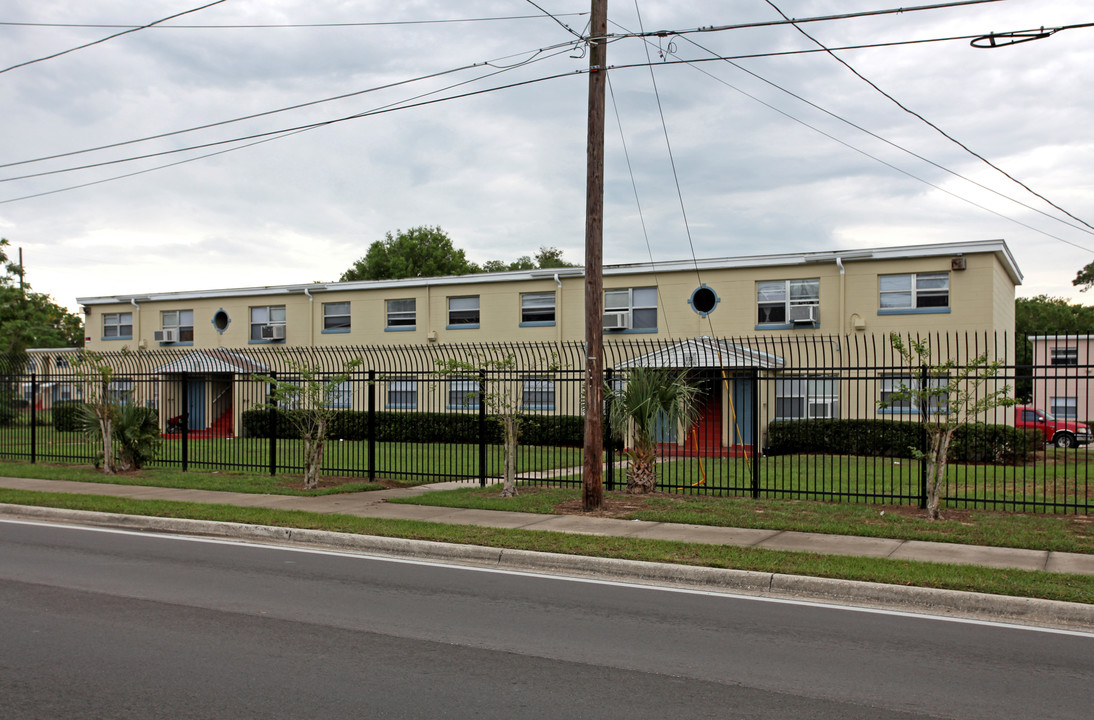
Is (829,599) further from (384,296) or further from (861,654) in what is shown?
(384,296)

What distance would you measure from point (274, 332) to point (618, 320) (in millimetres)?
14161

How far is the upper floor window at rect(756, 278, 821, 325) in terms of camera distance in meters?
26.2

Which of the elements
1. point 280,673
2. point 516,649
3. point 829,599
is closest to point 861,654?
point 829,599

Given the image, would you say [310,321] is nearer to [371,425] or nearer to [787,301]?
[787,301]

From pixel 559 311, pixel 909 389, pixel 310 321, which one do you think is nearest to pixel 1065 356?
pixel 909 389

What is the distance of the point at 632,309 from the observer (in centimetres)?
2895

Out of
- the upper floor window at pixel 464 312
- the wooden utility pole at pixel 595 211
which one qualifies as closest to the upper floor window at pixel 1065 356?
the wooden utility pole at pixel 595 211

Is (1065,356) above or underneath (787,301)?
underneath

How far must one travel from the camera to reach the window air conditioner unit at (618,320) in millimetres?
28891

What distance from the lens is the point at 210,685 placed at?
541cm

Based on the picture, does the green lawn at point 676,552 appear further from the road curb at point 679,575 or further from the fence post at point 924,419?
the fence post at point 924,419

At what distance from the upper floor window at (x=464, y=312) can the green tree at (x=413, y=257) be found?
26440mm

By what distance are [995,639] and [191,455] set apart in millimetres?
19292

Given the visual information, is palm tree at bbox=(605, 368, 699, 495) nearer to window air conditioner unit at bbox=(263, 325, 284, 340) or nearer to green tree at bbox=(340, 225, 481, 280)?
window air conditioner unit at bbox=(263, 325, 284, 340)
